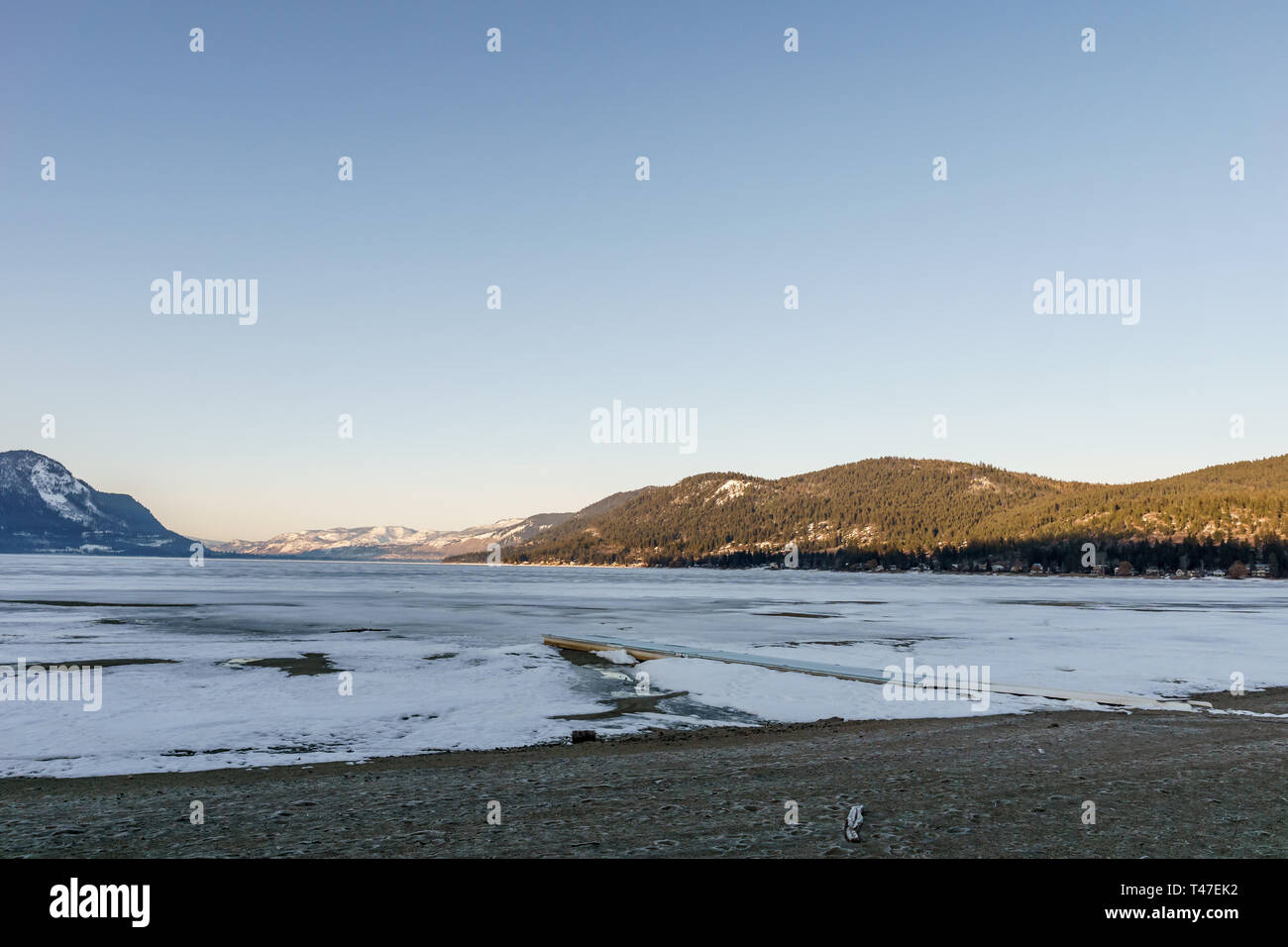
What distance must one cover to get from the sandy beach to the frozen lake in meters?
Result: 2.14

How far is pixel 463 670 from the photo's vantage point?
75.0ft

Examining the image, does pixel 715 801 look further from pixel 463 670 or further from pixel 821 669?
pixel 463 670

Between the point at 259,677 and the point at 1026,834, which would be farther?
the point at 259,677

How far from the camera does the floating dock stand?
61.6 feet

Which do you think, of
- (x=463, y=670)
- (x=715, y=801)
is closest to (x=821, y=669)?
(x=463, y=670)

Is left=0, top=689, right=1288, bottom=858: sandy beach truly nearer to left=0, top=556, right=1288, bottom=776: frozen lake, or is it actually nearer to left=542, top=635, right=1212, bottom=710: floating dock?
left=0, top=556, right=1288, bottom=776: frozen lake

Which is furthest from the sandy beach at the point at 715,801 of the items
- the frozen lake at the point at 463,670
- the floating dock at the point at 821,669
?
the floating dock at the point at 821,669

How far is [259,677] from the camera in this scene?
20828 mm

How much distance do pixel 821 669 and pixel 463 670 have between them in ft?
33.3

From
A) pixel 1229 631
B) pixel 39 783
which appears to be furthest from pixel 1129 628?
pixel 39 783
